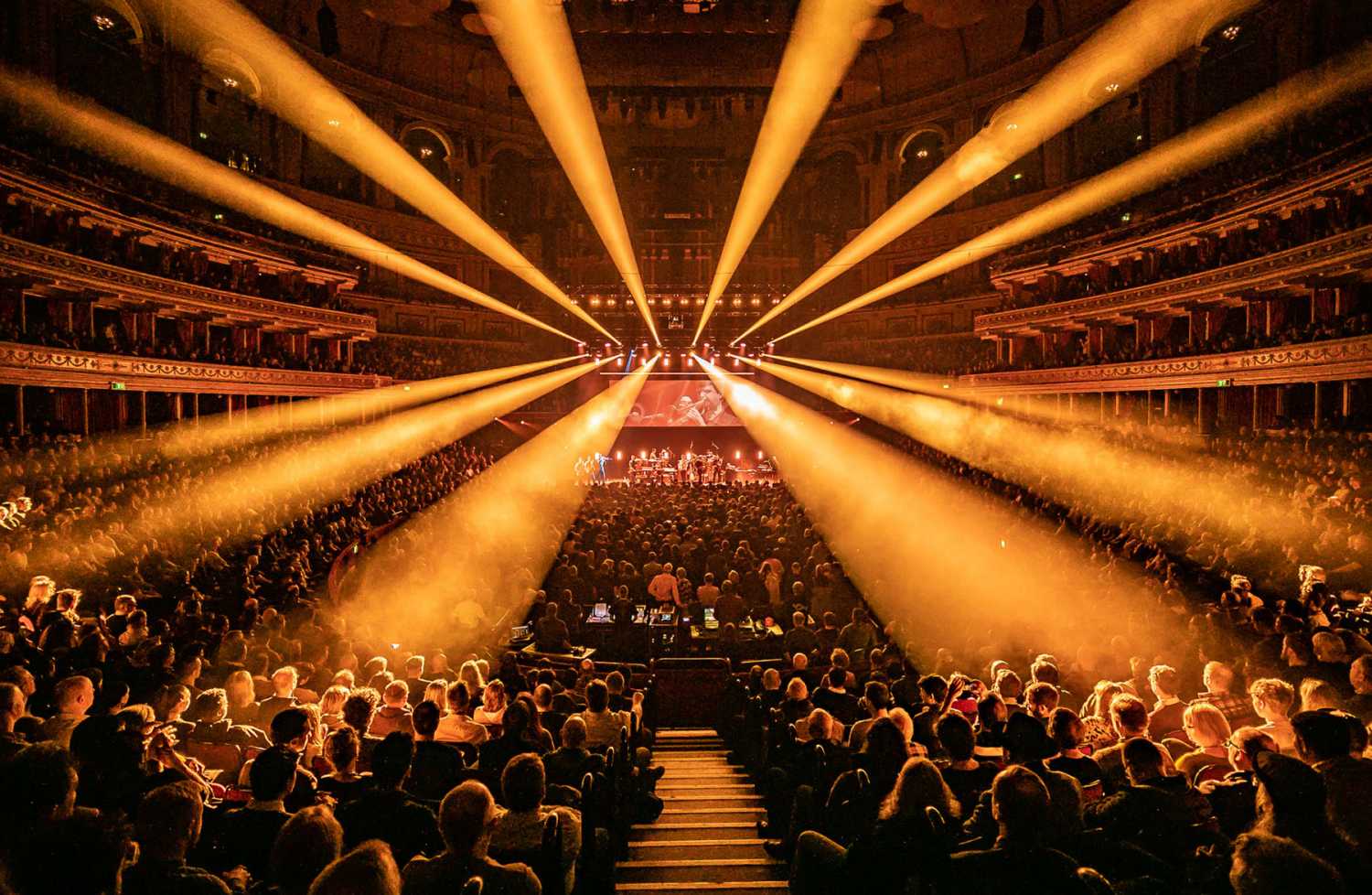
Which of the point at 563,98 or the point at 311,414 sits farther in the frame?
the point at 311,414

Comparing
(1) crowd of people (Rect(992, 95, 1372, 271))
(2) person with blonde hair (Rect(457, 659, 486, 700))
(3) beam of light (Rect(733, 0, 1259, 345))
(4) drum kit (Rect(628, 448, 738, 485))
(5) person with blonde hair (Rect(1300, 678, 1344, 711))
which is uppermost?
(3) beam of light (Rect(733, 0, 1259, 345))

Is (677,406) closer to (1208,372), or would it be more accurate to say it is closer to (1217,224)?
(1208,372)

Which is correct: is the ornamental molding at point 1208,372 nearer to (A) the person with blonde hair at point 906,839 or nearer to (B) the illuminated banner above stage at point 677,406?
(B) the illuminated banner above stage at point 677,406

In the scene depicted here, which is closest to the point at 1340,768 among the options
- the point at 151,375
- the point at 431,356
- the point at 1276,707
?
the point at 1276,707

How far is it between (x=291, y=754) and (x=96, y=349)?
1997 centimetres

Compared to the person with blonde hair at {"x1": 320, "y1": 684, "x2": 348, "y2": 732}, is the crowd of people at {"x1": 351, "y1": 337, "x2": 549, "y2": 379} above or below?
above

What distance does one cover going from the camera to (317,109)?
34344 millimetres

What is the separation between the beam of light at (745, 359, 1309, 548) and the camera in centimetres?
1592

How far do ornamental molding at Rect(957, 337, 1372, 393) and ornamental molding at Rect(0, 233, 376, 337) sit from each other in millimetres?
23146

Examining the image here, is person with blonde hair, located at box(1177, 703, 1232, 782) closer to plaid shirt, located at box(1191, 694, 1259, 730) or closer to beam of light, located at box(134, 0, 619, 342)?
plaid shirt, located at box(1191, 694, 1259, 730)

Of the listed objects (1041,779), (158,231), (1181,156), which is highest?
(1181,156)

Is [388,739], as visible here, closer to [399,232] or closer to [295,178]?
[295,178]

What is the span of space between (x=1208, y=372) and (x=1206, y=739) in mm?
20074

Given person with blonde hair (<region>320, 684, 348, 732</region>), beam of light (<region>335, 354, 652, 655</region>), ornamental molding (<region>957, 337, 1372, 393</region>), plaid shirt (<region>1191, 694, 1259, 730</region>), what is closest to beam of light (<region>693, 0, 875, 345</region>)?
ornamental molding (<region>957, 337, 1372, 393</region>)
